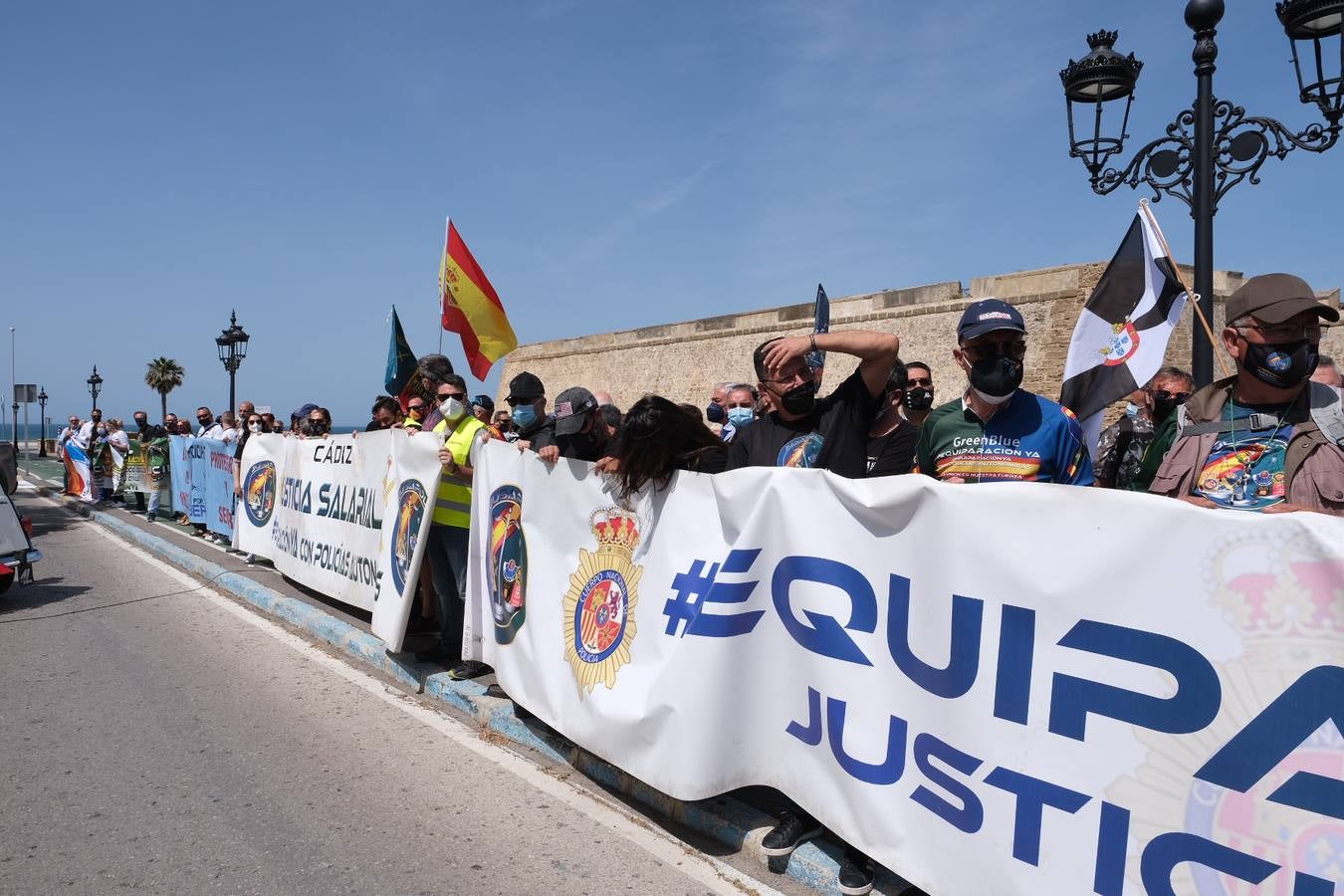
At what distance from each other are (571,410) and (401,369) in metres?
3.92

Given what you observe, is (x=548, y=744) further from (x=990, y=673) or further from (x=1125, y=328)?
(x=1125, y=328)

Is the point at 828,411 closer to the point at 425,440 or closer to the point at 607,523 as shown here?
the point at 607,523

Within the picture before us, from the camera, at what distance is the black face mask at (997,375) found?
3197 mm

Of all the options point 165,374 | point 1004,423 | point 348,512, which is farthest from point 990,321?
point 165,374

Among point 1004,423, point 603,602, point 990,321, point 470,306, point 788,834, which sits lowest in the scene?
point 788,834

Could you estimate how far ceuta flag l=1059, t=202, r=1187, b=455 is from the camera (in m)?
4.60

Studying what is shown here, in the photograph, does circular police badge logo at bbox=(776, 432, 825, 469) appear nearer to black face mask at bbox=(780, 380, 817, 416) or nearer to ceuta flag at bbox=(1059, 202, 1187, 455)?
black face mask at bbox=(780, 380, 817, 416)

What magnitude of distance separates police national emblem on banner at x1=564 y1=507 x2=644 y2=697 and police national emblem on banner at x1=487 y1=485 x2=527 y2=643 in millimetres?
521

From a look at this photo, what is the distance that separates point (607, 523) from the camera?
416cm

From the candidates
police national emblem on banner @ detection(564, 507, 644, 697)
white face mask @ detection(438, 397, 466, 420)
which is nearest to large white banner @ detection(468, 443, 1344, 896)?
police national emblem on banner @ detection(564, 507, 644, 697)

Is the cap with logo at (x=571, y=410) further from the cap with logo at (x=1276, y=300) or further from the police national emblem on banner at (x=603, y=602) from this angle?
the cap with logo at (x=1276, y=300)

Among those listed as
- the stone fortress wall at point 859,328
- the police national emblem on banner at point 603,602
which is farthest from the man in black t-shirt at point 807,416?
the stone fortress wall at point 859,328

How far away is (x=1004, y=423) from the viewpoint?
3285 mm

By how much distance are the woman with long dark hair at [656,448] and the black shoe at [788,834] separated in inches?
54.9
